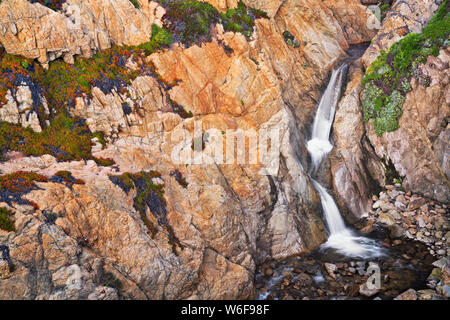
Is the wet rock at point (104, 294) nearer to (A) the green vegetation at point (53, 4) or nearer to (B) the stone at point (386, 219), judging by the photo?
(A) the green vegetation at point (53, 4)

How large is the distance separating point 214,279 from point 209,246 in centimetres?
168

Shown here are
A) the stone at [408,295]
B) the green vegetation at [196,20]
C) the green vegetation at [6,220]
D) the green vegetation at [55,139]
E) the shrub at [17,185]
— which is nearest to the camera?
the green vegetation at [6,220]

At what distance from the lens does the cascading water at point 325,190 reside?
59.8 feet

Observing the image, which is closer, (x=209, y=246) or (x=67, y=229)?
(x=67, y=229)

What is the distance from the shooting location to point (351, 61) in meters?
27.2

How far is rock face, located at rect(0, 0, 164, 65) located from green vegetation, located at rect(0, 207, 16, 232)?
894 centimetres

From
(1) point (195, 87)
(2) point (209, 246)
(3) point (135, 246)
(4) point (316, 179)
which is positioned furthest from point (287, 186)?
(3) point (135, 246)

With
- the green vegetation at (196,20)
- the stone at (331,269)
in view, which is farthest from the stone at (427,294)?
the green vegetation at (196,20)

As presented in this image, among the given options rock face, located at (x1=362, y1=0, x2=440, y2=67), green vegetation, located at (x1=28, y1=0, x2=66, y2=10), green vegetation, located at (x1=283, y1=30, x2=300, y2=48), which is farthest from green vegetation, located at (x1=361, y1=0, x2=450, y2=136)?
green vegetation, located at (x1=28, y1=0, x2=66, y2=10)

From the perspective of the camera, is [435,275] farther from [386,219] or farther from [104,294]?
[104,294]

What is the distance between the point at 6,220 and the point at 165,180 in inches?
281

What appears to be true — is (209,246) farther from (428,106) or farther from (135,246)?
(428,106)

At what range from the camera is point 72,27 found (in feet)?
52.3

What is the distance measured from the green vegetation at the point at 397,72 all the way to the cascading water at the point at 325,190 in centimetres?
272
